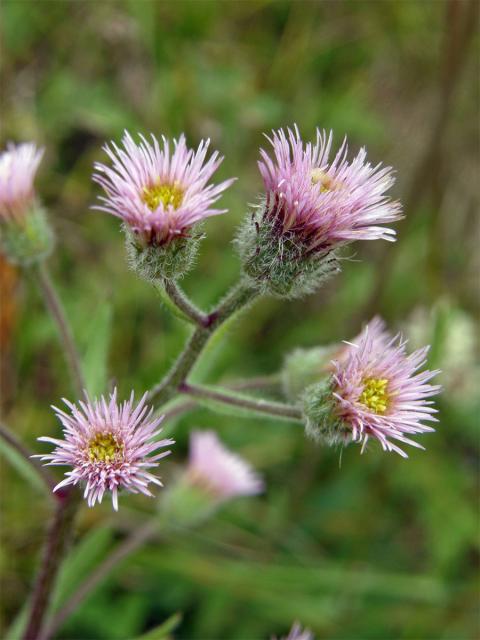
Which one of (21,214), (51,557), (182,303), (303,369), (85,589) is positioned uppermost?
(21,214)

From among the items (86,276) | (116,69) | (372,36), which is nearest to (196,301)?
(86,276)

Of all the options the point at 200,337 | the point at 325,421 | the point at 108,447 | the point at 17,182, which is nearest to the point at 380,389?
the point at 325,421

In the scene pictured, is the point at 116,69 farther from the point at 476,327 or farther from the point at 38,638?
the point at 38,638

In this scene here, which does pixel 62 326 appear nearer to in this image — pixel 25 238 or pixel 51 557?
pixel 25 238

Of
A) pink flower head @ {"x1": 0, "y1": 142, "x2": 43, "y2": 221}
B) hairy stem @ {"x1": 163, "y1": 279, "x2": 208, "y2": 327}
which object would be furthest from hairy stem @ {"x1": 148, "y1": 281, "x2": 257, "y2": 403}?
pink flower head @ {"x1": 0, "y1": 142, "x2": 43, "y2": 221}

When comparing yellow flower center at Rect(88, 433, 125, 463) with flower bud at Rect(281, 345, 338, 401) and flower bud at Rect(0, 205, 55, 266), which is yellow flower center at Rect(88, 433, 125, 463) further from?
flower bud at Rect(0, 205, 55, 266)

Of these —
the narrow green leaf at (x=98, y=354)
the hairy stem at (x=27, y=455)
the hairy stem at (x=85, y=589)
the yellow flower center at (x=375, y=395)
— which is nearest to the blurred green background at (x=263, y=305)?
the narrow green leaf at (x=98, y=354)

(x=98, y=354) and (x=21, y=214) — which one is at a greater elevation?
(x=21, y=214)
